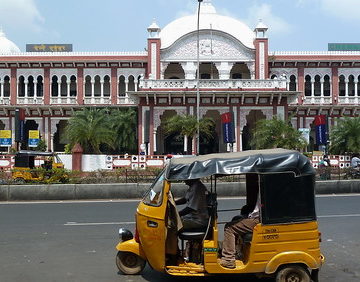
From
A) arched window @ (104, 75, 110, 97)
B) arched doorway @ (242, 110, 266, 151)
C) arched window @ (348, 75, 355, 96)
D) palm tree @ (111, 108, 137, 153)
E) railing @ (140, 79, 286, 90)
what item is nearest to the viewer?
railing @ (140, 79, 286, 90)

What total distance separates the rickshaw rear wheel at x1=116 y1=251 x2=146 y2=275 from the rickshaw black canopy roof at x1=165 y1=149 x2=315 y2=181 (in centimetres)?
147

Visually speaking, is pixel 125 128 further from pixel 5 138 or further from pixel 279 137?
pixel 279 137

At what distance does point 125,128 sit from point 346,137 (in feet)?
52.2

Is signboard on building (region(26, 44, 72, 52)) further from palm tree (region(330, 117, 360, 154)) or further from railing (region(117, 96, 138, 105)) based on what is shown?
palm tree (region(330, 117, 360, 154))

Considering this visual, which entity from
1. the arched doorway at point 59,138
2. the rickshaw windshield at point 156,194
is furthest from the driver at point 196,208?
the arched doorway at point 59,138

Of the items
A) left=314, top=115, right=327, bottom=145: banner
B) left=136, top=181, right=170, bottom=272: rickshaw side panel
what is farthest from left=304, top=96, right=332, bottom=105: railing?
left=136, top=181, right=170, bottom=272: rickshaw side panel

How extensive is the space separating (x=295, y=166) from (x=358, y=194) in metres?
14.1

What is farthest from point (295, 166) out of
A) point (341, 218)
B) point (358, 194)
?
point (358, 194)

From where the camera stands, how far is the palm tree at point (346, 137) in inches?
1194

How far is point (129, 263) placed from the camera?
6504 mm

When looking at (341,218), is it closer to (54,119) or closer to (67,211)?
(67,211)

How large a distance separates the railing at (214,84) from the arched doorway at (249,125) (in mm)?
2494

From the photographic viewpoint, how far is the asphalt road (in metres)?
6.45

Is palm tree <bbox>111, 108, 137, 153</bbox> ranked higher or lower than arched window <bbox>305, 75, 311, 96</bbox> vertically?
lower
